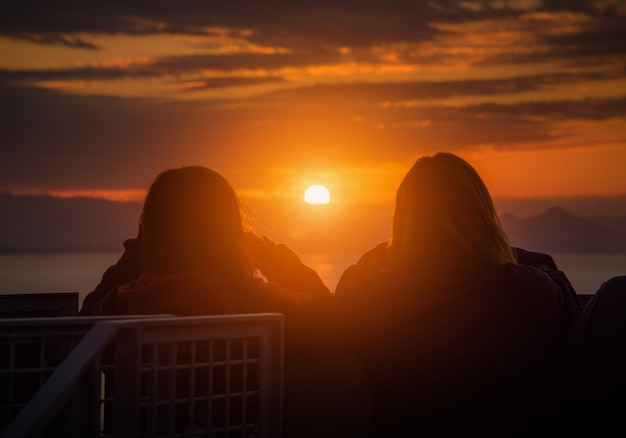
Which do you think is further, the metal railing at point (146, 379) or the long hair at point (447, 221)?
the long hair at point (447, 221)

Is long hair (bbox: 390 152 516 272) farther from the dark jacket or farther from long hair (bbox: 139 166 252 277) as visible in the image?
long hair (bbox: 139 166 252 277)

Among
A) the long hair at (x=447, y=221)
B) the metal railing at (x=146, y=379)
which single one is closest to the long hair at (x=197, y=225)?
the metal railing at (x=146, y=379)

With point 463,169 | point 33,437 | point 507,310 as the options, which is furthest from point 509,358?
point 33,437

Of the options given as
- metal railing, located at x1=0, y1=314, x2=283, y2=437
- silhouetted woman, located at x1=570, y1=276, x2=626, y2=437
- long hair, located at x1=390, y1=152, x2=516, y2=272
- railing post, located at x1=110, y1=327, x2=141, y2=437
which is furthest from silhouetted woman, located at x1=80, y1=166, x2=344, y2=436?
silhouetted woman, located at x1=570, y1=276, x2=626, y2=437

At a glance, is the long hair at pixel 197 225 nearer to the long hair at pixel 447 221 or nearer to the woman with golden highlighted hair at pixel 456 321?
the woman with golden highlighted hair at pixel 456 321

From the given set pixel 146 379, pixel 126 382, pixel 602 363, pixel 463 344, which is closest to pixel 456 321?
pixel 463 344

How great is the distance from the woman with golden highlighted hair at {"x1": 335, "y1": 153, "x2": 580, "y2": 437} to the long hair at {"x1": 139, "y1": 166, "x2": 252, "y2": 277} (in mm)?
501

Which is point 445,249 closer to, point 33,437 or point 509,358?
point 509,358

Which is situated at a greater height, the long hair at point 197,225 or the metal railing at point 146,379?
the long hair at point 197,225

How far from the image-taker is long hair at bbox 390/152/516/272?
3475mm

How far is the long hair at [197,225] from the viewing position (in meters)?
3.55

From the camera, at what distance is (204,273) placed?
3.47 metres

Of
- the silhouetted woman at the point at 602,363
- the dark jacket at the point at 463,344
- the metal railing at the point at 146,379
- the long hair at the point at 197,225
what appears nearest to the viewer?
the metal railing at the point at 146,379

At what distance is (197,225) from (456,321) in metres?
1.08
